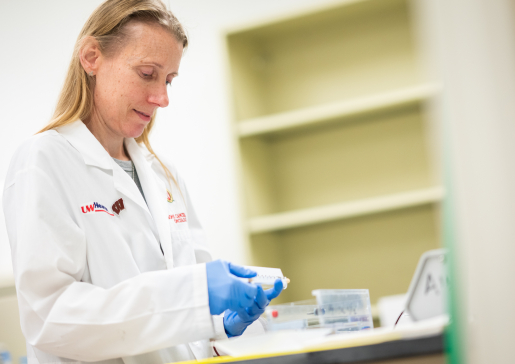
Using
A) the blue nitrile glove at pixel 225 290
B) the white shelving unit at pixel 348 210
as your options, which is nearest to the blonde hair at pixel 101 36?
the blue nitrile glove at pixel 225 290

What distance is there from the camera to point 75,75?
4.15 feet

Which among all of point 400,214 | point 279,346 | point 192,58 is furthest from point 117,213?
point 192,58

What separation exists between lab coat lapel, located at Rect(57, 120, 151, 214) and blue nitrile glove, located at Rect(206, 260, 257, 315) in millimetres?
367

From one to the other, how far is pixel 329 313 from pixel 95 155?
0.68 metres

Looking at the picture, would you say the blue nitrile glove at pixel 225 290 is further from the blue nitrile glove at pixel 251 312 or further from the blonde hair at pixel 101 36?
the blonde hair at pixel 101 36

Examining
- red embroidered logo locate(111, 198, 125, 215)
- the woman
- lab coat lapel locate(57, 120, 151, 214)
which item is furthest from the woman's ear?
red embroidered logo locate(111, 198, 125, 215)

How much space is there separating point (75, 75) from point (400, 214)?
4.97 ft

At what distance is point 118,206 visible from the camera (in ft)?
3.77

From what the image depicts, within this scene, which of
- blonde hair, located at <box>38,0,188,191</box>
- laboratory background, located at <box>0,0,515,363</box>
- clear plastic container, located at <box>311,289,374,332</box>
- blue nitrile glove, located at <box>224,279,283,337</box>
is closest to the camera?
blue nitrile glove, located at <box>224,279,283,337</box>

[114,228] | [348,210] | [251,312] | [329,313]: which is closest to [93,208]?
[114,228]

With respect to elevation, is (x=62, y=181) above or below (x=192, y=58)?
below

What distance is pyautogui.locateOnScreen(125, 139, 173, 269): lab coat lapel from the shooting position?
1.21m

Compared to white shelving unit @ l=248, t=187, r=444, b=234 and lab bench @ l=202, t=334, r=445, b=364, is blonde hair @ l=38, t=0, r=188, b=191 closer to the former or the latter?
lab bench @ l=202, t=334, r=445, b=364

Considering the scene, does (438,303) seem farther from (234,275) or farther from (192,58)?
(192,58)
